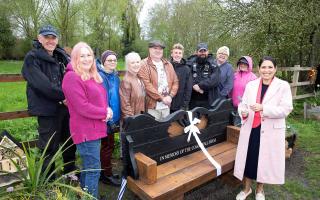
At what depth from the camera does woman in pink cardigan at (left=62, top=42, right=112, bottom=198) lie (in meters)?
2.84

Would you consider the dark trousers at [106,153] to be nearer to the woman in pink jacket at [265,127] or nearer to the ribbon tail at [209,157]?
the ribbon tail at [209,157]

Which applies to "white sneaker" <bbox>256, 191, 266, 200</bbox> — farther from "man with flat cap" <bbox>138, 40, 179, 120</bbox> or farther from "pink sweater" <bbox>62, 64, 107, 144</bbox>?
"pink sweater" <bbox>62, 64, 107, 144</bbox>

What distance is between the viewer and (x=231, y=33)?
1119 cm

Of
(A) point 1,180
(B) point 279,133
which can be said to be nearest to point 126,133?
(A) point 1,180

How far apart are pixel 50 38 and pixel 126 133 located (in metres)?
1.39

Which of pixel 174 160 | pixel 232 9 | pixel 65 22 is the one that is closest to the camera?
pixel 174 160

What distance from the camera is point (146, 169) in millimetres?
2855

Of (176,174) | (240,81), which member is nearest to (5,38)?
(240,81)

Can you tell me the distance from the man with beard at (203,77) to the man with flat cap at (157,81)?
601 millimetres

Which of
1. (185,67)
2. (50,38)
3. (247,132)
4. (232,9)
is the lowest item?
(247,132)

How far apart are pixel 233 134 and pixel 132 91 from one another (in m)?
1.58

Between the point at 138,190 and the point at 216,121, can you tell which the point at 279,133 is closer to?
the point at 216,121

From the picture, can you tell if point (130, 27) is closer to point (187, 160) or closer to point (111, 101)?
point (111, 101)

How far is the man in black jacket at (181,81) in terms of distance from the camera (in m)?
4.58
